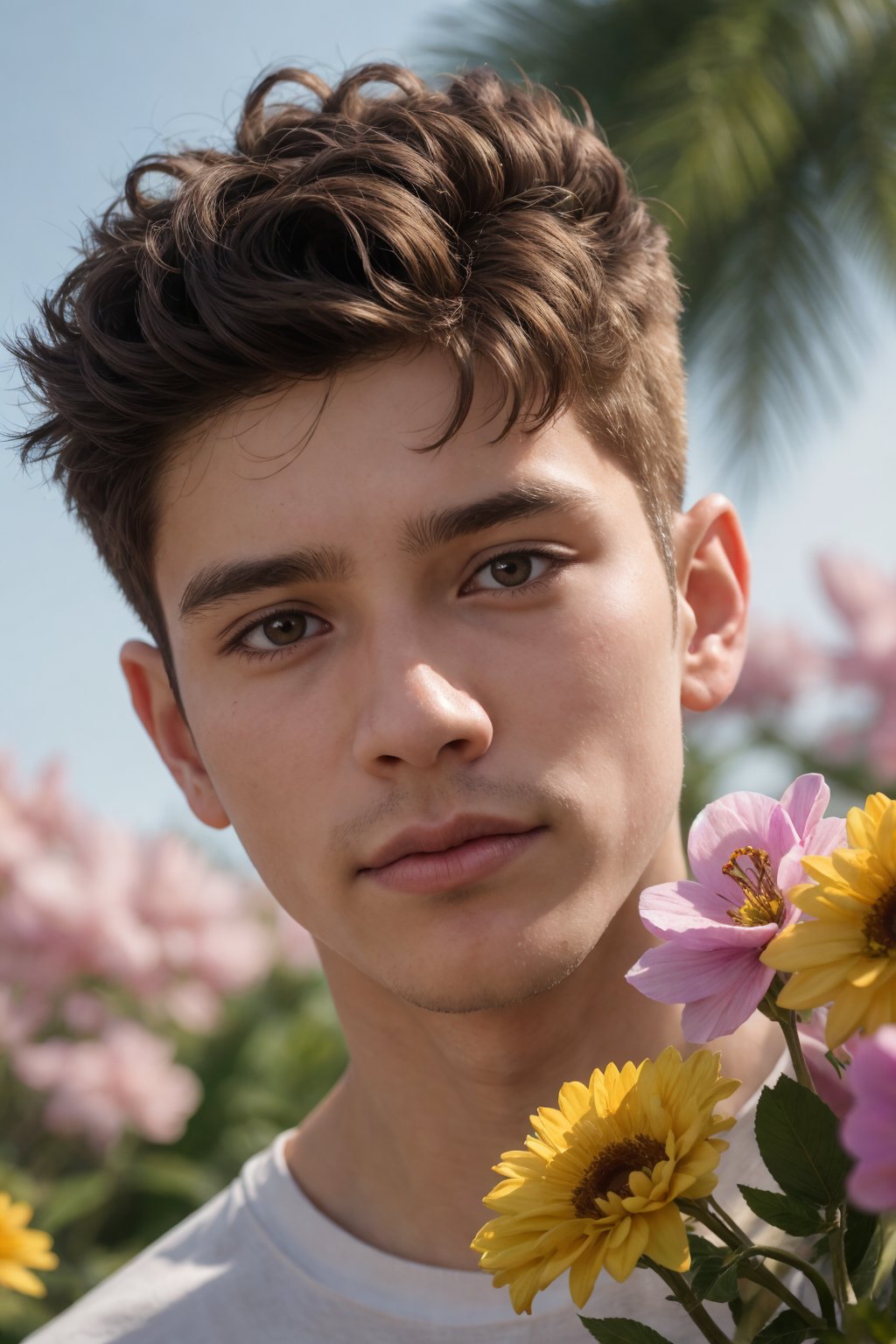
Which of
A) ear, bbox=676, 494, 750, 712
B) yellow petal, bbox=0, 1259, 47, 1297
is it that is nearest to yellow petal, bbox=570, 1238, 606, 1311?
yellow petal, bbox=0, 1259, 47, 1297

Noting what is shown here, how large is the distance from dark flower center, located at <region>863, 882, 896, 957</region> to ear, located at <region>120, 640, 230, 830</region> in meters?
1.36

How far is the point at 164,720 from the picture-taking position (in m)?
2.04

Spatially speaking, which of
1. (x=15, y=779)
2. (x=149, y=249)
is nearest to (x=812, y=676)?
(x=15, y=779)

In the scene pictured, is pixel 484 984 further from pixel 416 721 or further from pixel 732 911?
pixel 732 911

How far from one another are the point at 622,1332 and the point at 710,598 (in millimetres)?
1224

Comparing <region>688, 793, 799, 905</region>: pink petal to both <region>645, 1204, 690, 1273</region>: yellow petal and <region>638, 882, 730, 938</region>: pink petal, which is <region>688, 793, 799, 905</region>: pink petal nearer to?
<region>638, 882, 730, 938</region>: pink petal

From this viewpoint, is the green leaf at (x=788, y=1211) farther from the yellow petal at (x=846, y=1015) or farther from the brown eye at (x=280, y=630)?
the brown eye at (x=280, y=630)

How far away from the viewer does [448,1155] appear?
1767 mm

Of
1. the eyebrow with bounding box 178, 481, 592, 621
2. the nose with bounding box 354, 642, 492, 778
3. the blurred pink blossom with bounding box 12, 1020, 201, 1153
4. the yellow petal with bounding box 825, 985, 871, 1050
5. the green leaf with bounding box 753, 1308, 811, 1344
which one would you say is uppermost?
the eyebrow with bounding box 178, 481, 592, 621

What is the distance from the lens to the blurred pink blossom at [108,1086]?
3.61 metres

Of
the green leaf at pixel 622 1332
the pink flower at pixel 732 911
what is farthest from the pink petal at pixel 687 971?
the green leaf at pixel 622 1332

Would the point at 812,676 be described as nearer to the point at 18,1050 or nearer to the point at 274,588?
the point at 18,1050

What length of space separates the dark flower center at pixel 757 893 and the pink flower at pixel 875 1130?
303 millimetres

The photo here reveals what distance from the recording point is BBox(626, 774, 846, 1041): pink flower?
0.85 metres
